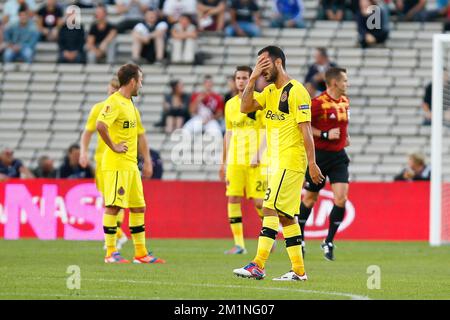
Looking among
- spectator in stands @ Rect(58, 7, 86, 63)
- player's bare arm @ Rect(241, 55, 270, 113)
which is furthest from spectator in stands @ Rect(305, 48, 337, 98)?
player's bare arm @ Rect(241, 55, 270, 113)

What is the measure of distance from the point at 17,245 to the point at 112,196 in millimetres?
4432

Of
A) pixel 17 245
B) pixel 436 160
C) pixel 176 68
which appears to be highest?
pixel 176 68

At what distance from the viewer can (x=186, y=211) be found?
21719 millimetres

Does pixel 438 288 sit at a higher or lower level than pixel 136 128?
lower

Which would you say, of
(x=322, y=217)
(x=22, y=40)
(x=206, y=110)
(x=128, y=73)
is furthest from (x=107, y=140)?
(x=22, y=40)

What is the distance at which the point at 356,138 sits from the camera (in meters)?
25.1

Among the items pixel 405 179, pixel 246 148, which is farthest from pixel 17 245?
pixel 405 179

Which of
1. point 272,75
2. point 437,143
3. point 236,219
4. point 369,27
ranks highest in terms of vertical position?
point 369,27

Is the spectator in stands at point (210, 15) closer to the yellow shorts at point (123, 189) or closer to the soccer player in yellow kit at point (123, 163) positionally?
the soccer player in yellow kit at point (123, 163)

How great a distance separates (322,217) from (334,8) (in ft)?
24.1

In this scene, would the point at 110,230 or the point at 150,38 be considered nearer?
the point at 110,230

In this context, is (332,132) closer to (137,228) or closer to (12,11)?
(137,228)

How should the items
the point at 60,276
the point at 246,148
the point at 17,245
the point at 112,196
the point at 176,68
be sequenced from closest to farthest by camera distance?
the point at 60,276 < the point at 112,196 < the point at 246,148 < the point at 17,245 < the point at 176,68
